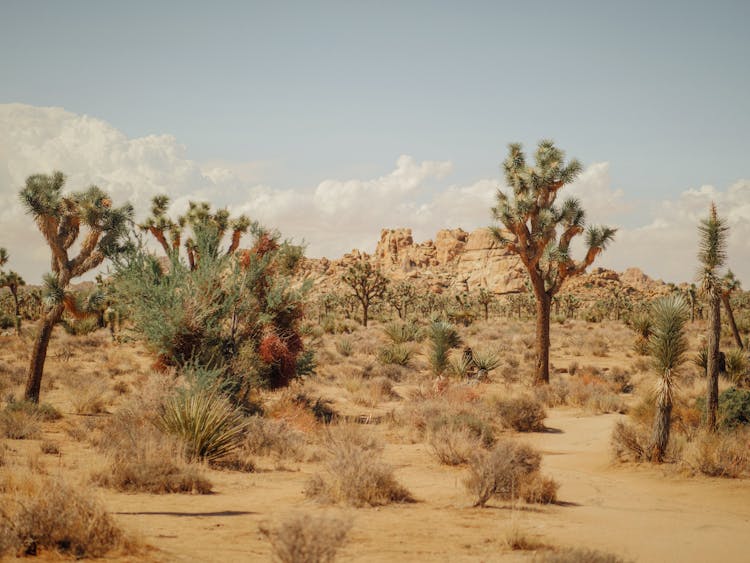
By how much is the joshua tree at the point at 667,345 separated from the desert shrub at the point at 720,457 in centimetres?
76

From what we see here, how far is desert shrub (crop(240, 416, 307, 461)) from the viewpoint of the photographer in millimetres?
10108

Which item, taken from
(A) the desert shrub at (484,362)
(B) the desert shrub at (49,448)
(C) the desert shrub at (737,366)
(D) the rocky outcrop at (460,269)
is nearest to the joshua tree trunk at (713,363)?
(C) the desert shrub at (737,366)

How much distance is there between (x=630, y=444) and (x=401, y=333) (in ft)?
63.0

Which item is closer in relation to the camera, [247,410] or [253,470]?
[253,470]

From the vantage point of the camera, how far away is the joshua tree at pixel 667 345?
393 inches

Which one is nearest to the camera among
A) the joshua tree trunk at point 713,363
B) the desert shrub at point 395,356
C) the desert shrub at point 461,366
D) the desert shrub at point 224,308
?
the joshua tree trunk at point 713,363

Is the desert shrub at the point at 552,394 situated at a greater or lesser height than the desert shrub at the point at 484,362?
lesser

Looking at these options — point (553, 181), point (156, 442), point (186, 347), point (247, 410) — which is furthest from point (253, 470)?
point (553, 181)

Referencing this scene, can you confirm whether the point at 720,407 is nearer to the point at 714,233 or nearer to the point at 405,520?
the point at 714,233

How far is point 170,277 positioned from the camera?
41.0ft

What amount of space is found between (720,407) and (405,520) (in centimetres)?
870

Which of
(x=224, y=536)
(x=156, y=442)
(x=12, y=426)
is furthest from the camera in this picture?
(x=12, y=426)

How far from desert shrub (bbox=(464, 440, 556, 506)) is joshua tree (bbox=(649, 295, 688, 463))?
3665 mm

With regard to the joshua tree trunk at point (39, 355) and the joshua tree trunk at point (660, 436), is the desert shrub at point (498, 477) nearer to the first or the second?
the joshua tree trunk at point (660, 436)
